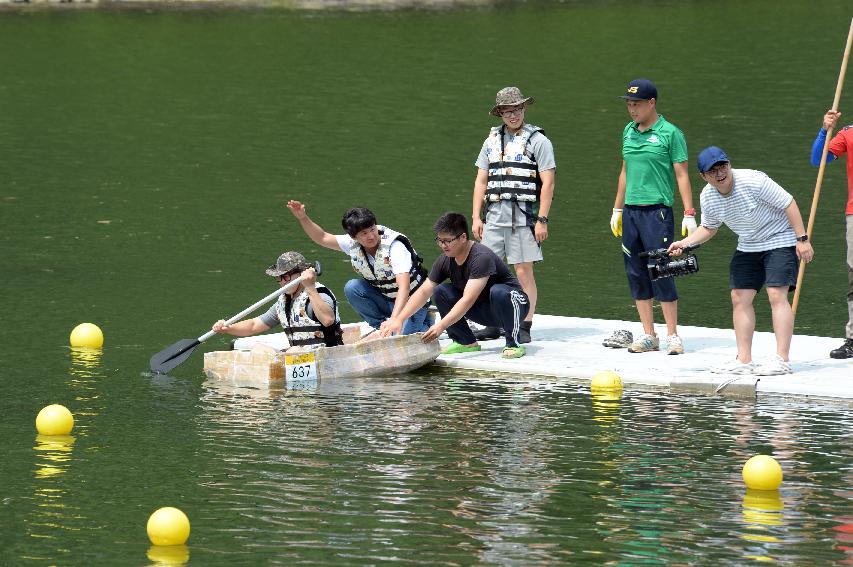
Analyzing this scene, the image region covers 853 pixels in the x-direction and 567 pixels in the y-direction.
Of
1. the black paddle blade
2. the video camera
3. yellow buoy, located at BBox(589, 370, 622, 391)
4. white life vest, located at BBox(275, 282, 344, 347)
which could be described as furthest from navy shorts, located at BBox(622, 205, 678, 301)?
the black paddle blade

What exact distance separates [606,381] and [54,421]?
4.19 m

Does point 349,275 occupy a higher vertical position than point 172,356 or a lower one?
higher

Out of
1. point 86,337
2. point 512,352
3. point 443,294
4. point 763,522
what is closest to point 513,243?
point 443,294

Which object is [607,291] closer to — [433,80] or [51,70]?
[433,80]

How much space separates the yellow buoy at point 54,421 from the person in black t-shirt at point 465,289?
9.55 feet

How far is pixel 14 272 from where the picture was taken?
1781 cm

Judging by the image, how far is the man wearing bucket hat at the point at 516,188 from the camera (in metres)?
14.0

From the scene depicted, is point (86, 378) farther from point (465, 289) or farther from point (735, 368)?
point (735, 368)

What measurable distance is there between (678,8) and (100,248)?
25913 mm

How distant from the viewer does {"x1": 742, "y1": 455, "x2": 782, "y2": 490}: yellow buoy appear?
1021 cm

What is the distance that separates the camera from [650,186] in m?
13.4

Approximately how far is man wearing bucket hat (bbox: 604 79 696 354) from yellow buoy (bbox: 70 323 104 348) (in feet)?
15.6

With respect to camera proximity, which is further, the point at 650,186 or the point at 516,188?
the point at 516,188

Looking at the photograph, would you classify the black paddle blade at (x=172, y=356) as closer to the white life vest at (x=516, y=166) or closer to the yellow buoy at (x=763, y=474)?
the white life vest at (x=516, y=166)
